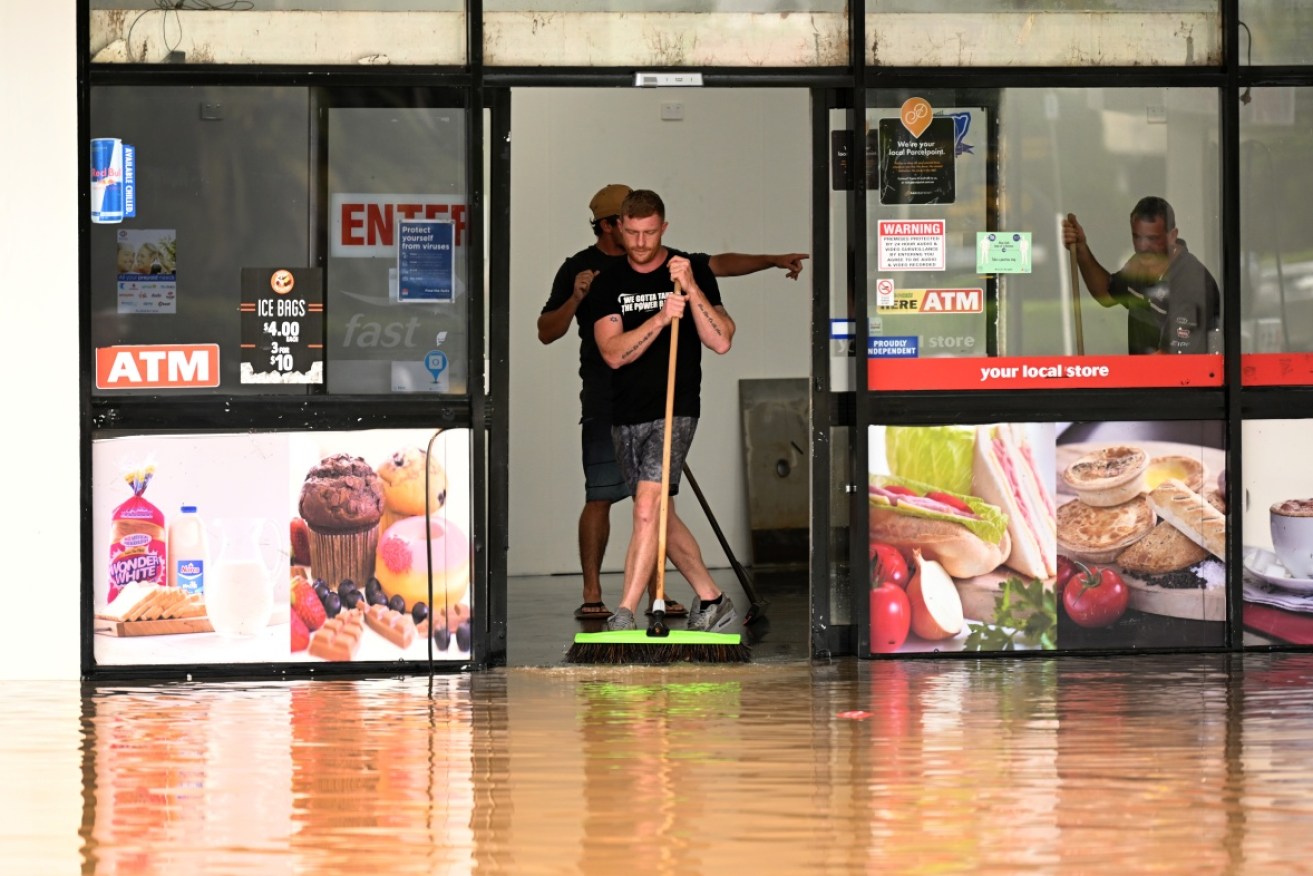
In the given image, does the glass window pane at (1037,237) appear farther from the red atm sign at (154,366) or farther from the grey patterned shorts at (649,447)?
the red atm sign at (154,366)

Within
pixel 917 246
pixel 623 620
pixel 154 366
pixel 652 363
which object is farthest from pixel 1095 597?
pixel 154 366

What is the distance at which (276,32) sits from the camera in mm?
6812

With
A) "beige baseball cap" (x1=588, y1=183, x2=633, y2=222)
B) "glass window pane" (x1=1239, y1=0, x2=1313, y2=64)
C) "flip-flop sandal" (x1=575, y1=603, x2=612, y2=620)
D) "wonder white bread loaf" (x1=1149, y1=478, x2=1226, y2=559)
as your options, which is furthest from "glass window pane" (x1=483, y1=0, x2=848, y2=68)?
"flip-flop sandal" (x1=575, y1=603, x2=612, y2=620)

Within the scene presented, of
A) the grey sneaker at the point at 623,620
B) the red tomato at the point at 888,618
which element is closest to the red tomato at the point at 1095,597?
the red tomato at the point at 888,618

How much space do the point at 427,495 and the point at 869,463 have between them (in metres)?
1.64

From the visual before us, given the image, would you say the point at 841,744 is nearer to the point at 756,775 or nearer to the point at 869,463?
the point at 756,775

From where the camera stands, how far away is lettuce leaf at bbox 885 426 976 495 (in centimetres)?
700

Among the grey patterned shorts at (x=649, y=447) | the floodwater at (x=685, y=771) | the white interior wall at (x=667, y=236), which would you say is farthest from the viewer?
the white interior wall at (x=667, y=236)

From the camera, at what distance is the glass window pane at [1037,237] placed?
7004 millimetres

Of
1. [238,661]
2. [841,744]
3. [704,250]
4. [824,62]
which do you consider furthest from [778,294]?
[841,744]

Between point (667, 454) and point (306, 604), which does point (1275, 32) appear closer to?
point (667, 454)

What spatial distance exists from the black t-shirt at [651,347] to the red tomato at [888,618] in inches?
41.3

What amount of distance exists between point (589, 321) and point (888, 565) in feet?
6.01

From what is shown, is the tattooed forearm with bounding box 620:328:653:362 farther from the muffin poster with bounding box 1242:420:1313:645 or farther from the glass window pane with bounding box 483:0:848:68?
the muffin poster with bounding box 1242:420:1313:645
